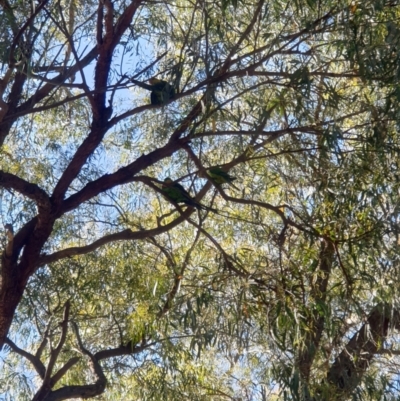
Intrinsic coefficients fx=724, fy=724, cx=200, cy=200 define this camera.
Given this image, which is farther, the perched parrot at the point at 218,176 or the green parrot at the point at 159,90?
the perched parrot at the point at 218,176

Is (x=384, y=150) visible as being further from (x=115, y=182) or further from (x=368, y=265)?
(x=115, y=182)

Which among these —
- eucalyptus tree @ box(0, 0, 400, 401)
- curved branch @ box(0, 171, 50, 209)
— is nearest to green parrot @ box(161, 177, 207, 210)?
eucalyptus tree @ box(0, 0, 400, 401)

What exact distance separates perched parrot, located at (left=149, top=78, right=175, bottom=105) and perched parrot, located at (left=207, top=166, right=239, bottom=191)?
1.21 ft

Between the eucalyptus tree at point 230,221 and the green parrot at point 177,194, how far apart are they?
0.9 inches

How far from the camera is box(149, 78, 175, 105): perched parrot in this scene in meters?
3.03

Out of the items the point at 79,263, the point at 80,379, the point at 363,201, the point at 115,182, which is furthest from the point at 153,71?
the point at 80,379

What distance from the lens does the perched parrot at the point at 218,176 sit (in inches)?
124

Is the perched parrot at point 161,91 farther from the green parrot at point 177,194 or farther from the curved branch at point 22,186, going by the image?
the curved branch at point 22,186

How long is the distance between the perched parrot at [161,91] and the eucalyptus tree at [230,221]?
3 centimetres

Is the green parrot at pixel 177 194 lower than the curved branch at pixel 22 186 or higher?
lower

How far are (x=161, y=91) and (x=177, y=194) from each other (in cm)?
47

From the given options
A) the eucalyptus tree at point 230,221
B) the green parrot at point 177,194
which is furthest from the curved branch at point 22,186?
the green parrot at point 177,194

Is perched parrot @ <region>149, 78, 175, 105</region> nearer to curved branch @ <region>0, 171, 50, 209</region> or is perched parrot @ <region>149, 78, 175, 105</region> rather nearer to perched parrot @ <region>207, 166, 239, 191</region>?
perched parrot @ <region>207, 166, 239, 191</region>

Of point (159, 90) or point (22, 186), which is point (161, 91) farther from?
point (22, 186)
